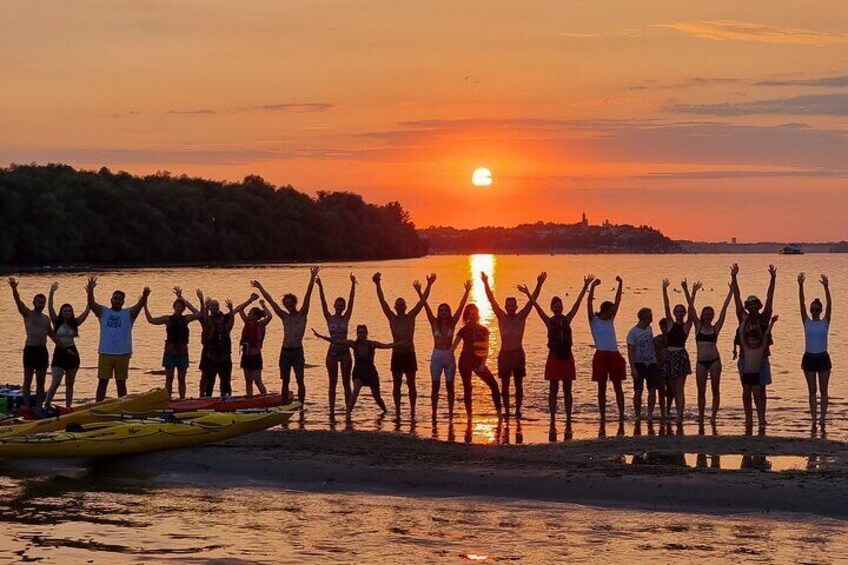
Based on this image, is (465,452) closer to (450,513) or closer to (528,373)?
(450,513)

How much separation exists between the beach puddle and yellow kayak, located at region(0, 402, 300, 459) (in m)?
5.79

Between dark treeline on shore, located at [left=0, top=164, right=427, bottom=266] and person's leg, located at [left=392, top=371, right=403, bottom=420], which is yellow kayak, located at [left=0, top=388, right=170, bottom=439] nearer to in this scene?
person's leg, located at [left=392, top=371, right=403, bottom=420]

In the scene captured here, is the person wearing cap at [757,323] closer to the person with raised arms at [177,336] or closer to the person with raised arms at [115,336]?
the person with raised arms at [177,336]

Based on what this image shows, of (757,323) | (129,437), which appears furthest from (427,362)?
(129,437)

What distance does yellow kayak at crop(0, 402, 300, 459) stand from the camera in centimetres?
1795

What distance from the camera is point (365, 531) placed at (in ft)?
48.6

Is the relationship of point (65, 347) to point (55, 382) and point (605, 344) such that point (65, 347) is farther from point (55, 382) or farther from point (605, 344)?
point (605, 344)

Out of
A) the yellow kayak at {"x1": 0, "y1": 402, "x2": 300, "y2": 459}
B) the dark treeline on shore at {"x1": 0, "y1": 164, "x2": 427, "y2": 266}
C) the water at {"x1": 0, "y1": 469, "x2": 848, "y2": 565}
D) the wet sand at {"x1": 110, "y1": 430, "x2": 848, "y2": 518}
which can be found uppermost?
the dark treeline on shore at {"x1": 0, "y1": 164, "x2": 427, "y2": 266}

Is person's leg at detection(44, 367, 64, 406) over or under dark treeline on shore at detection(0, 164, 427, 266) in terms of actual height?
under

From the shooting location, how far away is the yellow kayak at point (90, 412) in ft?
61.5

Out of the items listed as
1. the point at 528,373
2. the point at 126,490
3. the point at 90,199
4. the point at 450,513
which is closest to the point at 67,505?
the point at 126,490

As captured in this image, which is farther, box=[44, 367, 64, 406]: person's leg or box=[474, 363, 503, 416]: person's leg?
box=[474, 363, 503, 416]: person's leg

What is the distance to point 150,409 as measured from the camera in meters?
20.0

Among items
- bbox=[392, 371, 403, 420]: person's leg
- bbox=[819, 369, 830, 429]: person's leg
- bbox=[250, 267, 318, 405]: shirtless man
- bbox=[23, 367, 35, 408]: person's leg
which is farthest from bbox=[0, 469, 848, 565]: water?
bbox=[819, 369, 830, 429]: person's leg
